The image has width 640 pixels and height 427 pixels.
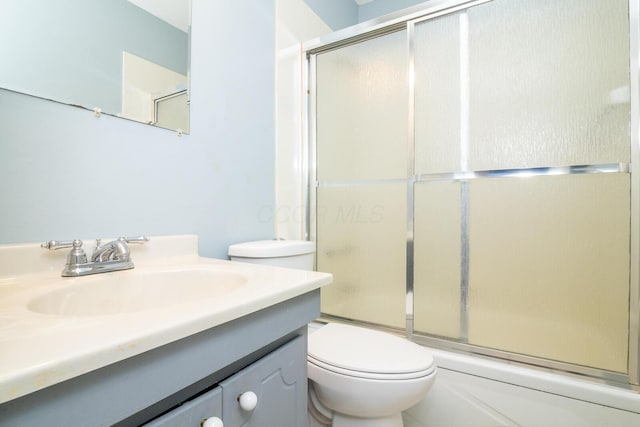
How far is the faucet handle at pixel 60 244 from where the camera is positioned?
0.69m

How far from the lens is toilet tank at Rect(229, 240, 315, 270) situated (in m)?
1.11

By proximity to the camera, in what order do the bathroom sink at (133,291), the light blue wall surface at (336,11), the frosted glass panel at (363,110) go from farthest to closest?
the light blue wall surface at (336,11) → the frosted glass panel at (363,110) → the bathroom sink at (133,291)

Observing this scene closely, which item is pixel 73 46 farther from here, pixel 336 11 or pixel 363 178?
pixel 336 11

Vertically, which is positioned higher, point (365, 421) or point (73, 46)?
point (73, 46)

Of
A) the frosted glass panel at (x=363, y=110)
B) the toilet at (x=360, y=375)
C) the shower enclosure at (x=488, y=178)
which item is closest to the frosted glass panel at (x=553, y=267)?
the shower enclosure at (x=488, y=178)

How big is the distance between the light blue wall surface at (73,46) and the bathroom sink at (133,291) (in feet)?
1.55

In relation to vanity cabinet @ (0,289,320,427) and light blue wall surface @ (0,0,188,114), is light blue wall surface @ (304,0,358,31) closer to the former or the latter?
light blue wall surface @ (0,0,188,114)

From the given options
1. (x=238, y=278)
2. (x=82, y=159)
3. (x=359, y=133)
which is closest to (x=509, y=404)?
(x=238, y=278)

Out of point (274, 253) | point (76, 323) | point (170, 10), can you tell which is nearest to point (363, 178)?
point (274, 253)

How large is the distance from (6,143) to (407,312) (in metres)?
1.57

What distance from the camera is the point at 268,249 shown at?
3.64ft

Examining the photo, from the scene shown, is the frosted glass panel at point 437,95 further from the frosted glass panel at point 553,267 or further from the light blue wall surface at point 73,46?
the light blue wall surface at point 73,46

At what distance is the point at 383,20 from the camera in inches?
59.4

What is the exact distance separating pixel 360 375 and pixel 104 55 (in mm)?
1168
